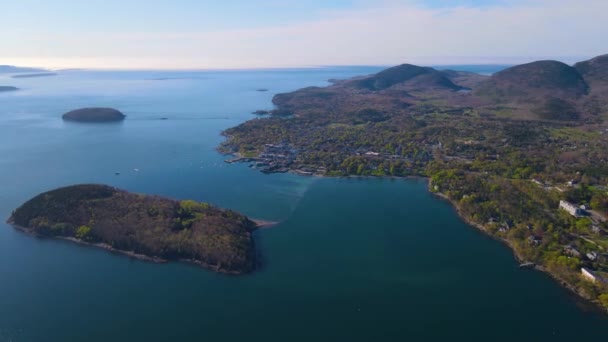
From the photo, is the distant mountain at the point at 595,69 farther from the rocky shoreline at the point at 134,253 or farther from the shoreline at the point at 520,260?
the rocky shoreline at the point at 134,253

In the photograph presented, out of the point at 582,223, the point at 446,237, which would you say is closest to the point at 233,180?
the point at 446,237

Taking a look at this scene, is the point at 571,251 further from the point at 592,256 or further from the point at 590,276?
the point at 590,276

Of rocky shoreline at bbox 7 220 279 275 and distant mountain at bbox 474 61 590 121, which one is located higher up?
distant mountain at bbox 474 61 590 121

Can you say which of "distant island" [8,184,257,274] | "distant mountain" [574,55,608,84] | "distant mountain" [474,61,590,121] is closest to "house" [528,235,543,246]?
"distant island" [8,184,257,274]

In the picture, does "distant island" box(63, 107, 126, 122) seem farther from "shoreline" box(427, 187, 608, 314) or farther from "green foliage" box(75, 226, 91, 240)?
"shoreline" box(427, 187, 608, 314)

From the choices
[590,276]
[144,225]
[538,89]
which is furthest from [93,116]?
[538,89]

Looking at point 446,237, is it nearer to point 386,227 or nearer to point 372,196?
point 386,227
